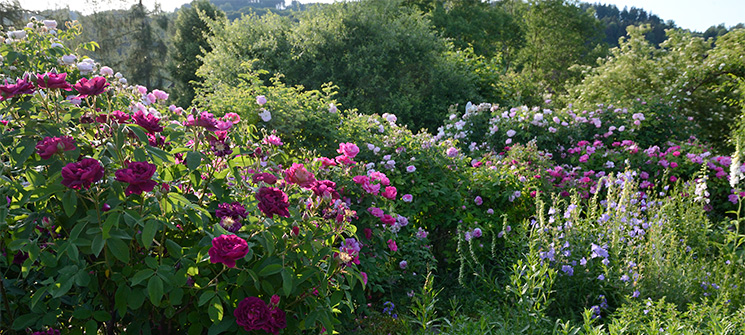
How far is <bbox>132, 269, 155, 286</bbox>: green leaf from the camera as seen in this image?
1454 mm

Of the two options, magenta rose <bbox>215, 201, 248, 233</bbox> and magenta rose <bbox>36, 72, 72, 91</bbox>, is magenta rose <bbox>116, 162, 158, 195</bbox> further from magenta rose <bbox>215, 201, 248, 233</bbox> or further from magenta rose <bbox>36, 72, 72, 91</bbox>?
magenta rose <bbox>36, 72, 72, 91</bbox>

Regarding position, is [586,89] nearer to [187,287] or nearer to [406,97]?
[406,97]

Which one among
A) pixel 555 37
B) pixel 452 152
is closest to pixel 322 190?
pixel 452 152

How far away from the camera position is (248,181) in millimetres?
2008

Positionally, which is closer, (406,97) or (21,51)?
(21,51)

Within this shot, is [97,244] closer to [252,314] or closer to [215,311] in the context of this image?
[215,311]

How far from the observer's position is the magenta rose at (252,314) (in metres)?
1.51

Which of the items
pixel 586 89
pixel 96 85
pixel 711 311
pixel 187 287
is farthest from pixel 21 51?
pixel 586 89

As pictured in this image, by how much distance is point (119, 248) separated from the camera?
148 centimetres

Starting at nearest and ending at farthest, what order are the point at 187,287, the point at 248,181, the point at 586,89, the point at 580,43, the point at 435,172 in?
the point at 187,287
the point at 248,181
the point at 435,172
the point at 586,89
the point at 580,43

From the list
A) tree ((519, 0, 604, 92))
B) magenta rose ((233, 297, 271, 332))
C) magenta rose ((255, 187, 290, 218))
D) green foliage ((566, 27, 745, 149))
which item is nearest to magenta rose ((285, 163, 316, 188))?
magenta rose ((255, 187, 290, 218))

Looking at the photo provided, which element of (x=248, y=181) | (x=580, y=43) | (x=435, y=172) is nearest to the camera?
(x=248, y=181)

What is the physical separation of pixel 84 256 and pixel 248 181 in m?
0.65

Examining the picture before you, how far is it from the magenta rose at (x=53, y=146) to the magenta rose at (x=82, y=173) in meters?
0.16
